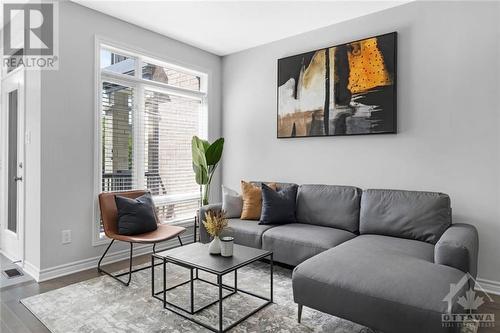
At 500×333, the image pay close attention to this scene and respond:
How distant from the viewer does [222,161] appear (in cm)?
479

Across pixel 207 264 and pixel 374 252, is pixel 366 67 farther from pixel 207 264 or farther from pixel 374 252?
pixel 207 264

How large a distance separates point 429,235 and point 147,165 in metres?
3.12

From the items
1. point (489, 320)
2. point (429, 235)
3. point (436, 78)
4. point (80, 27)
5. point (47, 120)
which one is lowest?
point (489, 320)

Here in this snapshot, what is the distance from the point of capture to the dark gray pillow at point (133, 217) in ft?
10.1

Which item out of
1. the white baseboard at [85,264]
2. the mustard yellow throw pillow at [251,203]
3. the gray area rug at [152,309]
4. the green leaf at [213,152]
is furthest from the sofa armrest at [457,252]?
the white baseboard at [85,264]

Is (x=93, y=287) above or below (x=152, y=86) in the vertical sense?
below

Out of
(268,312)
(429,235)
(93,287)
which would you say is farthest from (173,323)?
(429,235)

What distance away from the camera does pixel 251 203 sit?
3.63 metres

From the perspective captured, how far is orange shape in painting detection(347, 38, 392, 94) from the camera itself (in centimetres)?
324

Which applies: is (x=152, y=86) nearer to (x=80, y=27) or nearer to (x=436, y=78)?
(x=80, y=27)
